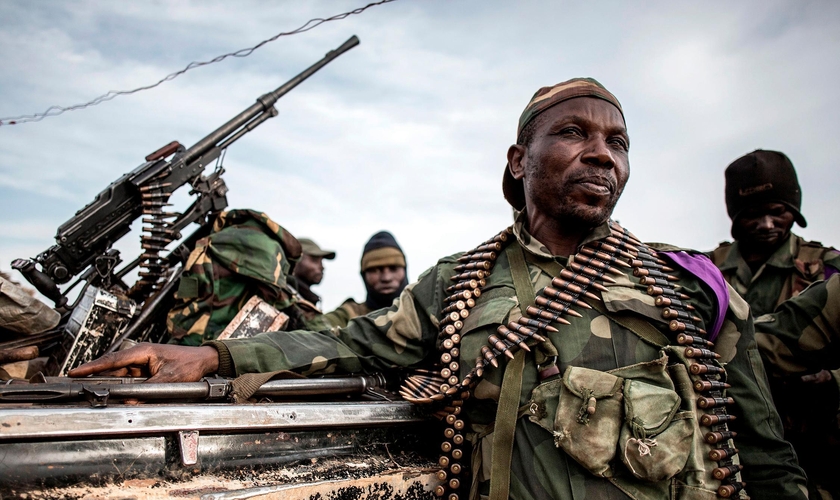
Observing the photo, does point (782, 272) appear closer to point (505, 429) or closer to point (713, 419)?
point (713, 419)

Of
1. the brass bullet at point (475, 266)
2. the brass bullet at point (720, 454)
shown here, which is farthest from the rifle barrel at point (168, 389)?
the brass bullet at point (720, 454)

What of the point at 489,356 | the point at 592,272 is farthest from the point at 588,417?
the point at 592,272

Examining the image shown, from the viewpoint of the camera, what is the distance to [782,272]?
4.42m

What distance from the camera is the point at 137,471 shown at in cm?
196

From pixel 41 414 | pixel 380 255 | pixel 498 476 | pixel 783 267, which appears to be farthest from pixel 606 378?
pixel 380 255

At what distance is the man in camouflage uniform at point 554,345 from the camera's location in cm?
228

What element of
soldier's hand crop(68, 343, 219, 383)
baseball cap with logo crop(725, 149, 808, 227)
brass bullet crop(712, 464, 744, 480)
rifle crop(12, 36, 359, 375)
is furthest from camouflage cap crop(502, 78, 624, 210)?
rifle crop(12, 36, 359, 375)

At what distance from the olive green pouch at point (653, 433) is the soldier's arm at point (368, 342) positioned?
99cm

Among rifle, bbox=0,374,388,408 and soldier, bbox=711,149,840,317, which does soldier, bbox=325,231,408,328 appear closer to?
soldier, bbox=711,149,840,317

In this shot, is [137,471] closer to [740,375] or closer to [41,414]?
[41,414]

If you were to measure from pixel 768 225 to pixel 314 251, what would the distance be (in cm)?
568

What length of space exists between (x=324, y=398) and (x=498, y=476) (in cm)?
86

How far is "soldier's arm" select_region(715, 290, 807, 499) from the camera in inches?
92.8

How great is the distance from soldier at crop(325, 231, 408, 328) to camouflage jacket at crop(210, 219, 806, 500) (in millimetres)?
4259
